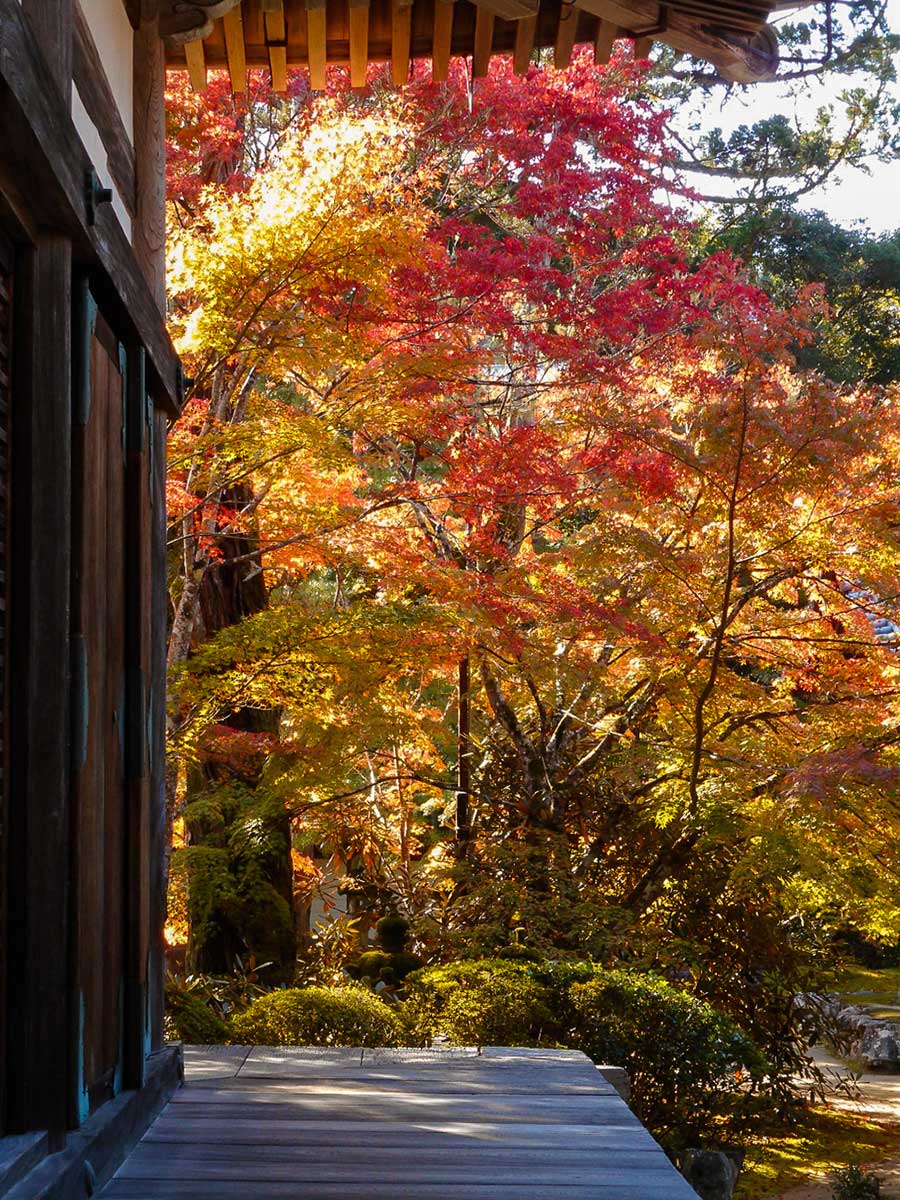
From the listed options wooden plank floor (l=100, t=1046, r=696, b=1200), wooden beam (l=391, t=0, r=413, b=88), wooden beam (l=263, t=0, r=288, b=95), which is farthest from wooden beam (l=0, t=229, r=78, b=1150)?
wooden beam (l=391, t=0, r=413, b=88)

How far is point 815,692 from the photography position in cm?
884

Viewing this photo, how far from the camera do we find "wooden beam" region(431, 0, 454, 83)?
3.68 metres

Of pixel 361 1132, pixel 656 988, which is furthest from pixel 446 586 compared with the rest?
pixel 361 1132

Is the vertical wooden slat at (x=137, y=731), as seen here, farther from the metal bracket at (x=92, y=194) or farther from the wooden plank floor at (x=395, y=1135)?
the metal bracket at (x=92, y=194)

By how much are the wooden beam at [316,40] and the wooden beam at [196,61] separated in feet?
1.17

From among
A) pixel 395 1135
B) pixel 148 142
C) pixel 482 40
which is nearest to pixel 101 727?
pixel 395 1135

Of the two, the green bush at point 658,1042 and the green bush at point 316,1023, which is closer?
the green bush at point 316,1023

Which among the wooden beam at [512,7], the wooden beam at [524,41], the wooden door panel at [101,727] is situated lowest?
the wooden door panel at [101,727]

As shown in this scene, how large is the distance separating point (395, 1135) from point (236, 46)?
11.0ft

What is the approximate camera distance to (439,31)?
12.4ft

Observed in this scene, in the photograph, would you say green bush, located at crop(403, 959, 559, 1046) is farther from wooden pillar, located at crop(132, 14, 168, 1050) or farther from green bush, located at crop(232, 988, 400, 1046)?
wooden pillar, located at crop(132, 14, 168, 1050)

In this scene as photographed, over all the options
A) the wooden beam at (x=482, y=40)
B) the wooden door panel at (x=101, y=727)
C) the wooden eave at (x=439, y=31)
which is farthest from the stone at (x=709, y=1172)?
the wooden beam at (x=482, y=40)

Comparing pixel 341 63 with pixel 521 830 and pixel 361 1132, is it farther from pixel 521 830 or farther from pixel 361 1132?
pixel 521 830

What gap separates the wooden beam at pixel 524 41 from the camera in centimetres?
371
